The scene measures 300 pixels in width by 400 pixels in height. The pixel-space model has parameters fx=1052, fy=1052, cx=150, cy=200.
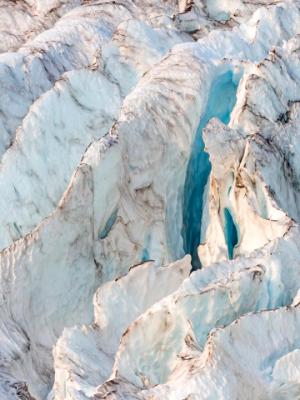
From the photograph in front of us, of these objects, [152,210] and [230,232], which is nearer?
[230,232]

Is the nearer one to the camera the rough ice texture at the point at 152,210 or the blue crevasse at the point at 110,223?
the rough ice texture at the point at 152,210

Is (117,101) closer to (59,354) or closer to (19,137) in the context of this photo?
(19,137)

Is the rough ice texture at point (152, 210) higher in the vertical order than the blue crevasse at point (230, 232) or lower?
higher

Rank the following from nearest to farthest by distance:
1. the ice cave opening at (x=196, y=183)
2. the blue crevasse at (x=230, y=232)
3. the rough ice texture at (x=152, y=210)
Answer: the rough ice texture at (x=152, y=210) < the blue crevasse at (x=230, y=232) < the ice cave opening at (x=196, y=183)

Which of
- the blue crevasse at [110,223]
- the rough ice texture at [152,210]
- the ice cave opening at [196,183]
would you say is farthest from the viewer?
the ice cave opening at [196,183]

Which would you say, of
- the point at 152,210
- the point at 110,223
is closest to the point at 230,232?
the point at 152,210

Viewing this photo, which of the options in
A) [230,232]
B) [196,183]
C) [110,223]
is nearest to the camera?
[230,232]

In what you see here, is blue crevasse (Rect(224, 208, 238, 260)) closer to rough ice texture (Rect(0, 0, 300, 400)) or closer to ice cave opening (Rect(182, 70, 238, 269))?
rough ice texture (Rect(0, 0, 300, 400))

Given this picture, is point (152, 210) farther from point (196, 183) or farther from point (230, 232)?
point (230, 232)

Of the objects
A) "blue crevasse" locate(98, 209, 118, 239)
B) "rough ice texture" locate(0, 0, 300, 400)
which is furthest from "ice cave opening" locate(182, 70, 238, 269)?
"blue crevasse" locate(98, 209, 118, 239)

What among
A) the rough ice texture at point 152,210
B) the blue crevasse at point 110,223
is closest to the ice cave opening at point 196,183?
the rough ice texture at point 152,210

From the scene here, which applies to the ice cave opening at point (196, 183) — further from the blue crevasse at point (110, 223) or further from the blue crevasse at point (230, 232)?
the blue crevasse at point (110, 223)
